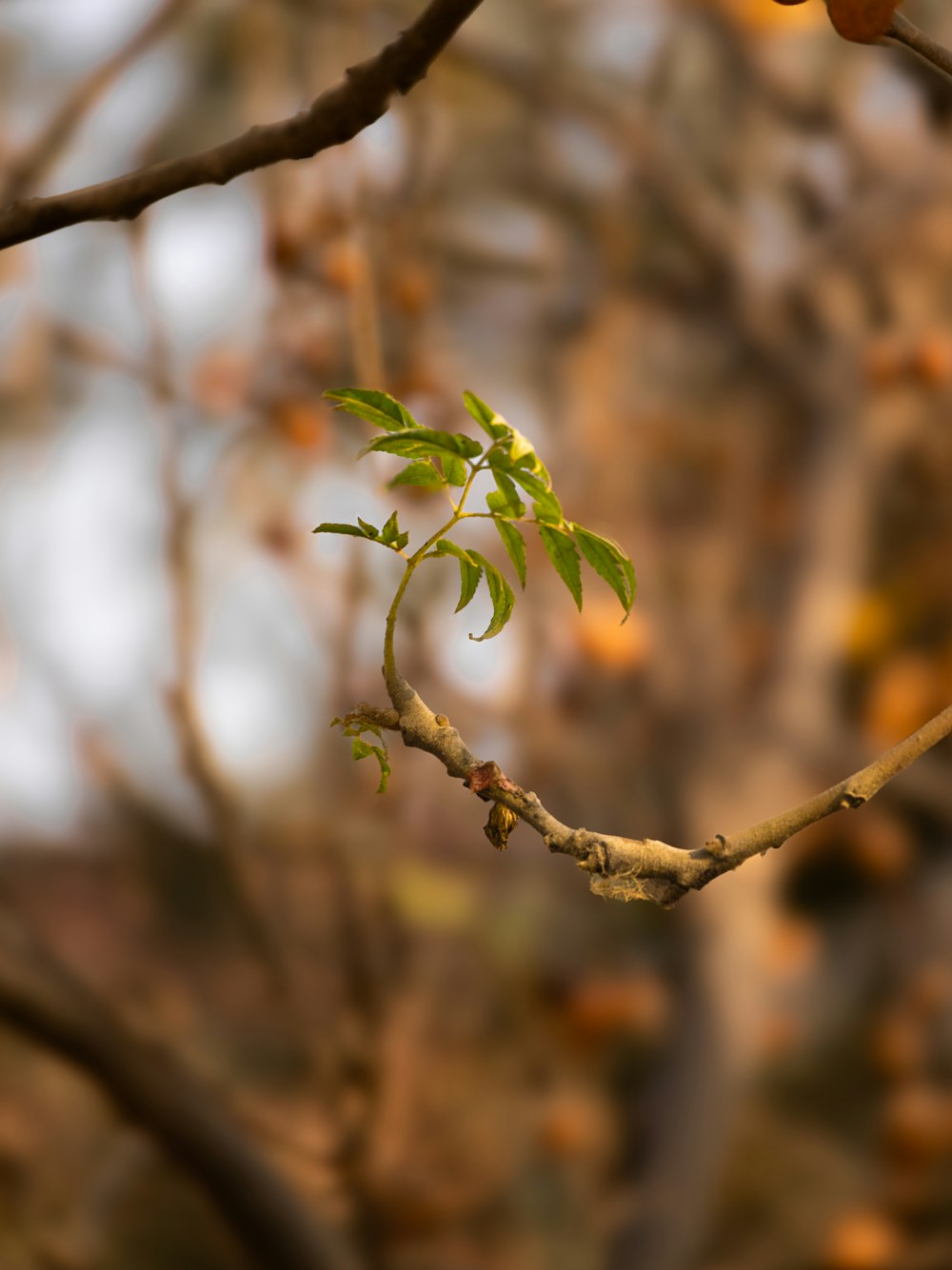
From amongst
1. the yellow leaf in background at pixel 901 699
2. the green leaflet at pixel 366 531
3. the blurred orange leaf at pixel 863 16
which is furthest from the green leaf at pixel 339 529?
the yellow leaf in background at pixel 901 699

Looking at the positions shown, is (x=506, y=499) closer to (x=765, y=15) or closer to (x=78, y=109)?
(x=78, y=109)

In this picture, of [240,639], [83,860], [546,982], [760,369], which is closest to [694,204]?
[760,369]

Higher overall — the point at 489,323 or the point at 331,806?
the point at 489,323

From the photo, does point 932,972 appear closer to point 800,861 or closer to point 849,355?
point 800,861

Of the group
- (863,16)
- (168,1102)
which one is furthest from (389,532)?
(168,1102)

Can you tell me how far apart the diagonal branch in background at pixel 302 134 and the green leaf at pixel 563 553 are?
72 mm

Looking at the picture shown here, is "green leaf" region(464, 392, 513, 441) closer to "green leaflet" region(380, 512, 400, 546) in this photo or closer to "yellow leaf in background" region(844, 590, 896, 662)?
"green leaflet" region(380, 512, 400, 546)

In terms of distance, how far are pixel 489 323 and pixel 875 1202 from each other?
120cm

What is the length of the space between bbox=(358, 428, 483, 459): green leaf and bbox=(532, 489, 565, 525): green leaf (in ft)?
0.05

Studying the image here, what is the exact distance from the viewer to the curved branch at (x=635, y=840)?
0.56 ft

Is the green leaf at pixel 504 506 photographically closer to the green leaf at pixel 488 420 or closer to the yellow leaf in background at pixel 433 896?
the green leaf at pixel 488 420

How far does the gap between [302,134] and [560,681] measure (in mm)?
1140

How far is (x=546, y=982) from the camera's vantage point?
133 cm

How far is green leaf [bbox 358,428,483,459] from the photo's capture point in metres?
0.18
